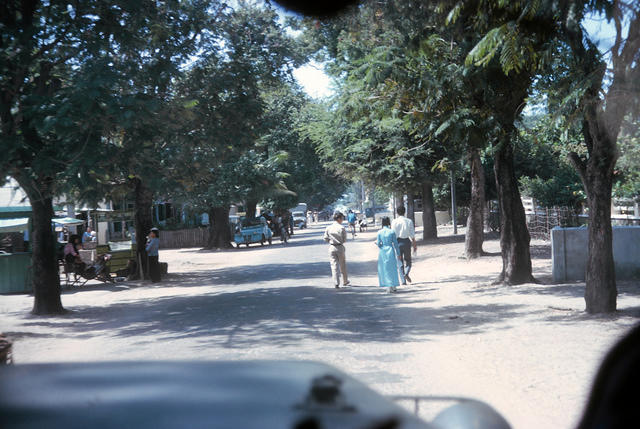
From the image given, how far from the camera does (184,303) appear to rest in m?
14.5

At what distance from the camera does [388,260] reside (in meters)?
14.5

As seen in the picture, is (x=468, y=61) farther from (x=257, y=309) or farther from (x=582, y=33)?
(x=257, y=309)

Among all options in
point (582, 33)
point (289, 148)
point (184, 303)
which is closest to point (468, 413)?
point (582, 33)

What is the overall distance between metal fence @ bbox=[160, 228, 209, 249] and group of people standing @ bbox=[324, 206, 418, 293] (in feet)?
91.2

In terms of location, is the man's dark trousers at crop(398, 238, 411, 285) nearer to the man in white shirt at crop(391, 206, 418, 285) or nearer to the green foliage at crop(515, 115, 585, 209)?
the man in white shirt at crop(391, 206, 418, 285)

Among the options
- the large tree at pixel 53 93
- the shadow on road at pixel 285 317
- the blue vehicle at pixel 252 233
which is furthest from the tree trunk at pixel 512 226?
the blue vehicle at pixel 252 233

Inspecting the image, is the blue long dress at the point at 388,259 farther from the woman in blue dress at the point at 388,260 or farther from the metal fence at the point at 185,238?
the metal fence at the point at 185,238

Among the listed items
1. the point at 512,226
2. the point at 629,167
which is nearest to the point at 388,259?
the point at 512,226

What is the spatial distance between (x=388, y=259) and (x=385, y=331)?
198 inches

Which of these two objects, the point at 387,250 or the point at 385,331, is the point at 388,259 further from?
the point at 385,331

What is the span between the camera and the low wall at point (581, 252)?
1373cm

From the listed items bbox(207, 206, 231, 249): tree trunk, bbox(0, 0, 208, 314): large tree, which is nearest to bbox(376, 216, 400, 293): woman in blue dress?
bbox(0, 0, 208, 314): large tree

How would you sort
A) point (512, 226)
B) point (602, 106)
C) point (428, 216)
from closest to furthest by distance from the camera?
point (602, 106) < point (512, 226) < point (428, 216)

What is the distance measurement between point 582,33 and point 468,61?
1691mm
